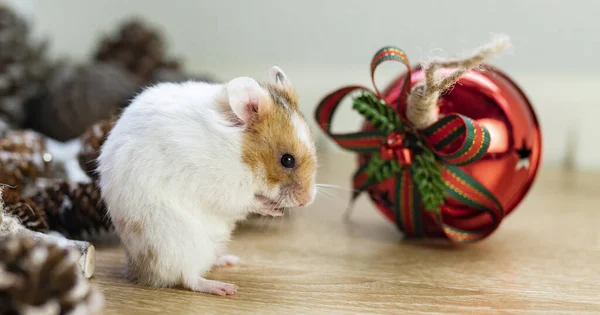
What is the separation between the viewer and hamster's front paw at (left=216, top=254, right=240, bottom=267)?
1.05 meters

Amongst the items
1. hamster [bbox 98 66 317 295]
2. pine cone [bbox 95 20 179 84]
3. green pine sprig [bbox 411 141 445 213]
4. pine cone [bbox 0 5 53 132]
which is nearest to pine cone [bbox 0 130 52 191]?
hamster [bbox 98 66 317 295]

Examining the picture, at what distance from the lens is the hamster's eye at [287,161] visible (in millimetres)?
907

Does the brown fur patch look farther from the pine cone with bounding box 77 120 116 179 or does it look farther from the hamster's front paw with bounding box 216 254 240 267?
the pine cone with bounding box 77 120 116 179

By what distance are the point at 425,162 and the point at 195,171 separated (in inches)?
16.8

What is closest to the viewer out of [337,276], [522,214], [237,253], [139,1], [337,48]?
[337,276]

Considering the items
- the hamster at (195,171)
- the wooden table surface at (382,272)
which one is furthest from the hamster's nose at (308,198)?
the wooden table surface at (382,272)

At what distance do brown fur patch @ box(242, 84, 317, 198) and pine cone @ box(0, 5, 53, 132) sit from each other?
3.54 ft

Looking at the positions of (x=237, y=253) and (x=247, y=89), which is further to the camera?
(x=237, y=253)

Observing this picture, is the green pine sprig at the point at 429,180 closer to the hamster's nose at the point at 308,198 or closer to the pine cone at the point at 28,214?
the hamster's nose at the point at 308,198

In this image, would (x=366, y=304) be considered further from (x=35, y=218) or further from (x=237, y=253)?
(x=35, y=218)

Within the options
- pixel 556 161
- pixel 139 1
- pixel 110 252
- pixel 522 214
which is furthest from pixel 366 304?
pixel 139 1

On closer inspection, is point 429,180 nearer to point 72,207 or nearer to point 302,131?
point 302,131

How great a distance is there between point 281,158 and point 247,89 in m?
0.11

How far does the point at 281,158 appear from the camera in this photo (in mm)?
905
